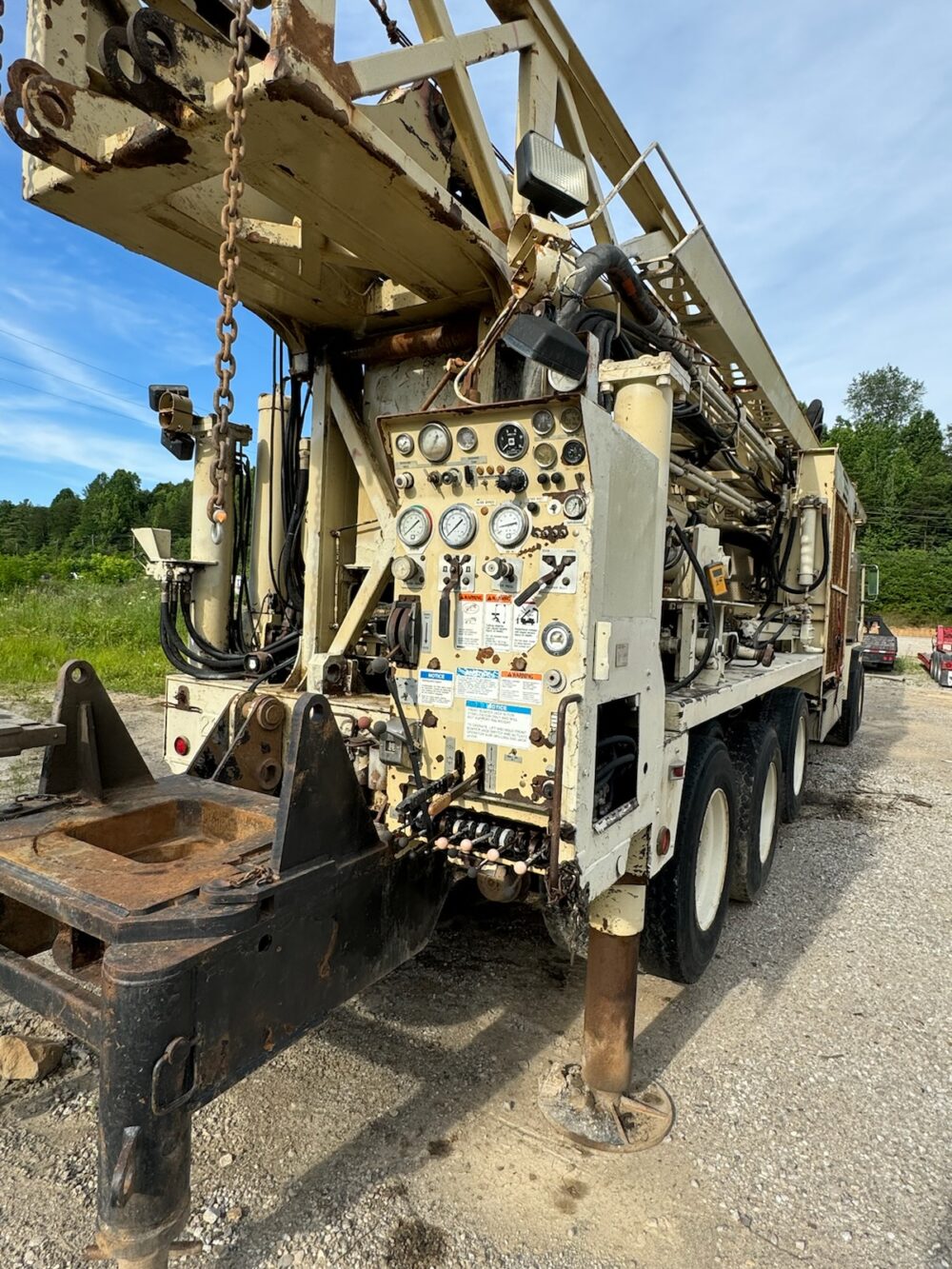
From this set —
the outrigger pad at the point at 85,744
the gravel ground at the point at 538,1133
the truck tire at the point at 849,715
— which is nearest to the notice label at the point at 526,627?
the outrigger pad at the point at 85,744

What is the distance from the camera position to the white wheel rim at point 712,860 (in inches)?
150

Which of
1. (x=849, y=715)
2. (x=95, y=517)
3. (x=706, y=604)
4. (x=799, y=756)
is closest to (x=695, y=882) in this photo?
(x=706, y=604)

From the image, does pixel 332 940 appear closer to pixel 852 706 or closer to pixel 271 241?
pixel 271 241

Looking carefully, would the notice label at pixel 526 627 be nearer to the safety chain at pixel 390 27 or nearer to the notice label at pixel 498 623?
the notice label at pixel 498 623

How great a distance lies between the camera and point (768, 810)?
4977 mm

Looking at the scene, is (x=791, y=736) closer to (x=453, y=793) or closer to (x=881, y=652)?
(x=453, y=793)

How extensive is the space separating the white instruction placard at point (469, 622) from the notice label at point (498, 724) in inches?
7.5

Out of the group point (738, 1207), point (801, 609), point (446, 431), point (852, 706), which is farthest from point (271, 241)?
point (852, 706)

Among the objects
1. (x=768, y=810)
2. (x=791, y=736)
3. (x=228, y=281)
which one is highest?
(x=228, y=281)

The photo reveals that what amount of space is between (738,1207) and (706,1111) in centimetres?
43

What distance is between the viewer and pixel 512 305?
2936 millimetres

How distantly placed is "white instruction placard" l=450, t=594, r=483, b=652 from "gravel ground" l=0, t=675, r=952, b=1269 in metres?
1.63

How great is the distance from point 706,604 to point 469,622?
1563mm

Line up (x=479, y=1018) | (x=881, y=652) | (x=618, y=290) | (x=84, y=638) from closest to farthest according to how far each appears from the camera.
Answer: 1. (x=479, y=1018)
2. (x=618, y=290)
3. (x=84, y=638)
4. (x=881, y=652)
